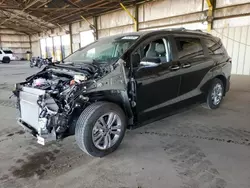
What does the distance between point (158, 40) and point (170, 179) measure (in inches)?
77.0

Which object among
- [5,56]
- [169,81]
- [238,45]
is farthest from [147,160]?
[5,56]

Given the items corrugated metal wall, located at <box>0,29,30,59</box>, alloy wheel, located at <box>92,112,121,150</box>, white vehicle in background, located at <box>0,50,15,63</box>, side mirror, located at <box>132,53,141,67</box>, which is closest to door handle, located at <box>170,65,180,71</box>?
side mirror, located at <box>132,53,141,67</box>

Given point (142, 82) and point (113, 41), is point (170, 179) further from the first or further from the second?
point (113, 41)

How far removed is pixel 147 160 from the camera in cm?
243

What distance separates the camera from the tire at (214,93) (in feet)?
13.2

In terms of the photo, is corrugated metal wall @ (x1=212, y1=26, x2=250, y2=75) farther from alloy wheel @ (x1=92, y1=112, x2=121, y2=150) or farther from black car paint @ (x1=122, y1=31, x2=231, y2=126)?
alloy wheel @ (x1=92, y1=112, x2=121, y2=150)

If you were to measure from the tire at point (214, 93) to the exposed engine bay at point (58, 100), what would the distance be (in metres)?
2.44

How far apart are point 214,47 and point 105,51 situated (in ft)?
7.38

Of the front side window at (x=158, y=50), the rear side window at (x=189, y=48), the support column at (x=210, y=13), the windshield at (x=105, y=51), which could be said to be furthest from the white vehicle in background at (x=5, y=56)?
the rear side window at (x=189, y=48)

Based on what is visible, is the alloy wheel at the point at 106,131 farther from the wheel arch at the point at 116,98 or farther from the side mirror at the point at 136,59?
the side mirror at the point at 136,59

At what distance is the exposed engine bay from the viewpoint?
89.3 inches

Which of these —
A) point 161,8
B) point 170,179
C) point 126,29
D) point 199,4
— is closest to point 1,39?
point 126,29

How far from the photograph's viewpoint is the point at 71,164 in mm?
2391

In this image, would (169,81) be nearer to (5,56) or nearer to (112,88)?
(112,88)
